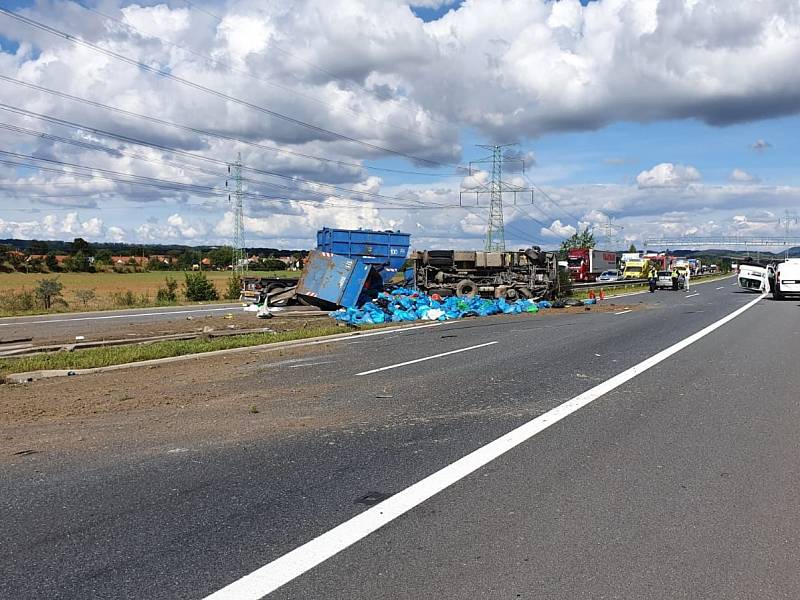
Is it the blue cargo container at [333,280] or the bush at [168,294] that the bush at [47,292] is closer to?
the bush at [168,294]

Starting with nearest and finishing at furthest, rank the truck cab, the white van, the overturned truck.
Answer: the overturned truck, the white van, the truck cab

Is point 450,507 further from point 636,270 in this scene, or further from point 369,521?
point 636,270

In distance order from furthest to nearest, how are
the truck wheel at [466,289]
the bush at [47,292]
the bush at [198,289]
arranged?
the bush at [198,289] → the bush at [47,292] → the truck wheel at [466,289]

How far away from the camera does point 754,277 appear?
39812 mm

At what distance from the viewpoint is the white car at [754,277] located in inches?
1542

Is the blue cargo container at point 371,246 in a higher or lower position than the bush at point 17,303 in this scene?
higher

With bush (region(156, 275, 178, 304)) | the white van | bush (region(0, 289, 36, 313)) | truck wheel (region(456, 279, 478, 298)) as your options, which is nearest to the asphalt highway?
truck wheel (region(456, 279, 478, 298))

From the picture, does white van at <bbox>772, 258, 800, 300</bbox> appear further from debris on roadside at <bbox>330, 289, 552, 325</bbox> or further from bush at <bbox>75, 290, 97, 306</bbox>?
bush at <bbox>75, 290, 97, 306</bbox>

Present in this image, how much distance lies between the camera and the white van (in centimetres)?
3164

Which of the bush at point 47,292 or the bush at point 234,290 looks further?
the bush at point 234,290

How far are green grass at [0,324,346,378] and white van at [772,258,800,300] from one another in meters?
24.8

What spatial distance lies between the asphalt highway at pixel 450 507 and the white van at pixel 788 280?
85.1ft

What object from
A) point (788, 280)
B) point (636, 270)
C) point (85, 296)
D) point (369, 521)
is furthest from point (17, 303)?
point (636, 270)

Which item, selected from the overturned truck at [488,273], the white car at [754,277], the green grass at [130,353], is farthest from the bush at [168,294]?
the white car at [754,277]
